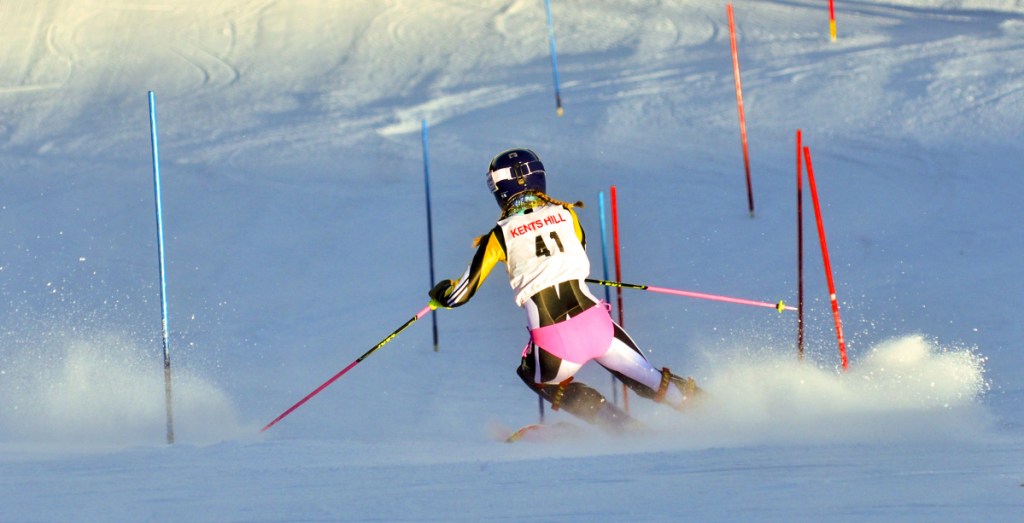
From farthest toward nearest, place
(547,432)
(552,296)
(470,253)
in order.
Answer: (470,253) < (547,432) < (552,296)

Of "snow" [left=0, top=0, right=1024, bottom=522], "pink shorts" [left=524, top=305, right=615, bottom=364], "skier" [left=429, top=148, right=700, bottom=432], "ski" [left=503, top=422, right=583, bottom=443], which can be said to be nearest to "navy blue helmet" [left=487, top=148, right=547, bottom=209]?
"skier" [left=429, top=148, right=700, bottom=432]

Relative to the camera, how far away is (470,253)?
427 inches

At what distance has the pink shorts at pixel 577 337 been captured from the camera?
6613 mm

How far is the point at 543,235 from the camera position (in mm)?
6625

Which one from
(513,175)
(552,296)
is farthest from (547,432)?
(513,175)

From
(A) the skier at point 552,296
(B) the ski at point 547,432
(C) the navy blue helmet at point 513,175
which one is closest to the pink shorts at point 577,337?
(A) the skier at point 552,296

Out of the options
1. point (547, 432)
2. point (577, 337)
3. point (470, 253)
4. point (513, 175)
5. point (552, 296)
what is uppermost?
point (513, 175)

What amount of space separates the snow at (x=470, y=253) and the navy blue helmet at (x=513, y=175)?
124 cm

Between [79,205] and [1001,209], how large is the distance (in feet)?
26.2

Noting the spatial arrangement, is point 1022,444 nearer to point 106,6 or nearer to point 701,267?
point 701,267

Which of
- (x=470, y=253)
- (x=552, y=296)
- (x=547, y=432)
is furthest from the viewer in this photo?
(x=470, y=253)

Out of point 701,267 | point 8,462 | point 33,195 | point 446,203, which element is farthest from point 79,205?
point 8,462

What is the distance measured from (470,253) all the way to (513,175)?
419 centimetres

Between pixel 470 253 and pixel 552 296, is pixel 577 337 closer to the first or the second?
pixel 552 296
